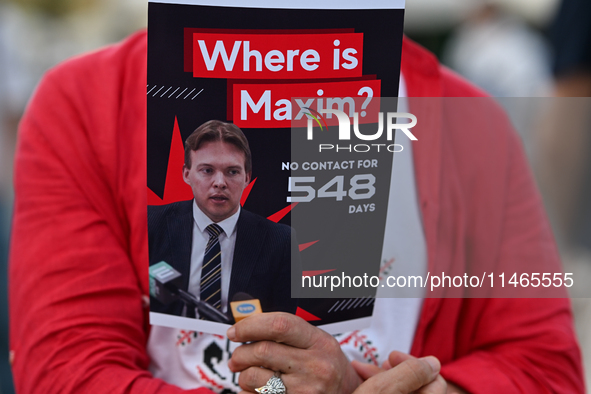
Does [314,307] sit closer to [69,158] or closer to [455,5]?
[69,158]

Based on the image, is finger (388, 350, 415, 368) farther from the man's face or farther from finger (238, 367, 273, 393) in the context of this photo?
the man's face

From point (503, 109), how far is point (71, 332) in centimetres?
99

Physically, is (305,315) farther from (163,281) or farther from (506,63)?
(506,63)

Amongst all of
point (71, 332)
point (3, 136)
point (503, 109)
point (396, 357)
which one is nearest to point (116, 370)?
point (71, 332)

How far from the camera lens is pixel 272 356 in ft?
2.56

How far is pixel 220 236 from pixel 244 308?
0.12m

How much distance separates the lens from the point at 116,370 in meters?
0.87

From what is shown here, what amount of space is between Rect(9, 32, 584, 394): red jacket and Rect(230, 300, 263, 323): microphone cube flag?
0.22 m

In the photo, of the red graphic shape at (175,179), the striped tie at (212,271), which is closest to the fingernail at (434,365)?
the striped tie at (212,271)

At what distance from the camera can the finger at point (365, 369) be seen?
926 millimetres

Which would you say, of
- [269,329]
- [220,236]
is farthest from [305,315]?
[220,236]

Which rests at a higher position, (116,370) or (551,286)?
(551,286)

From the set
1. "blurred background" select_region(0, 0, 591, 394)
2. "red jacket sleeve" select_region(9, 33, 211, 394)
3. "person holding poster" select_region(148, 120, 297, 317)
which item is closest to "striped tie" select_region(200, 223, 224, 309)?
"person holding poster" select_region(148, 120, 297, 317)

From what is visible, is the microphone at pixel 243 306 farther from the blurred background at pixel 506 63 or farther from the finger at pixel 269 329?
the blurred background at pixel 506 63
